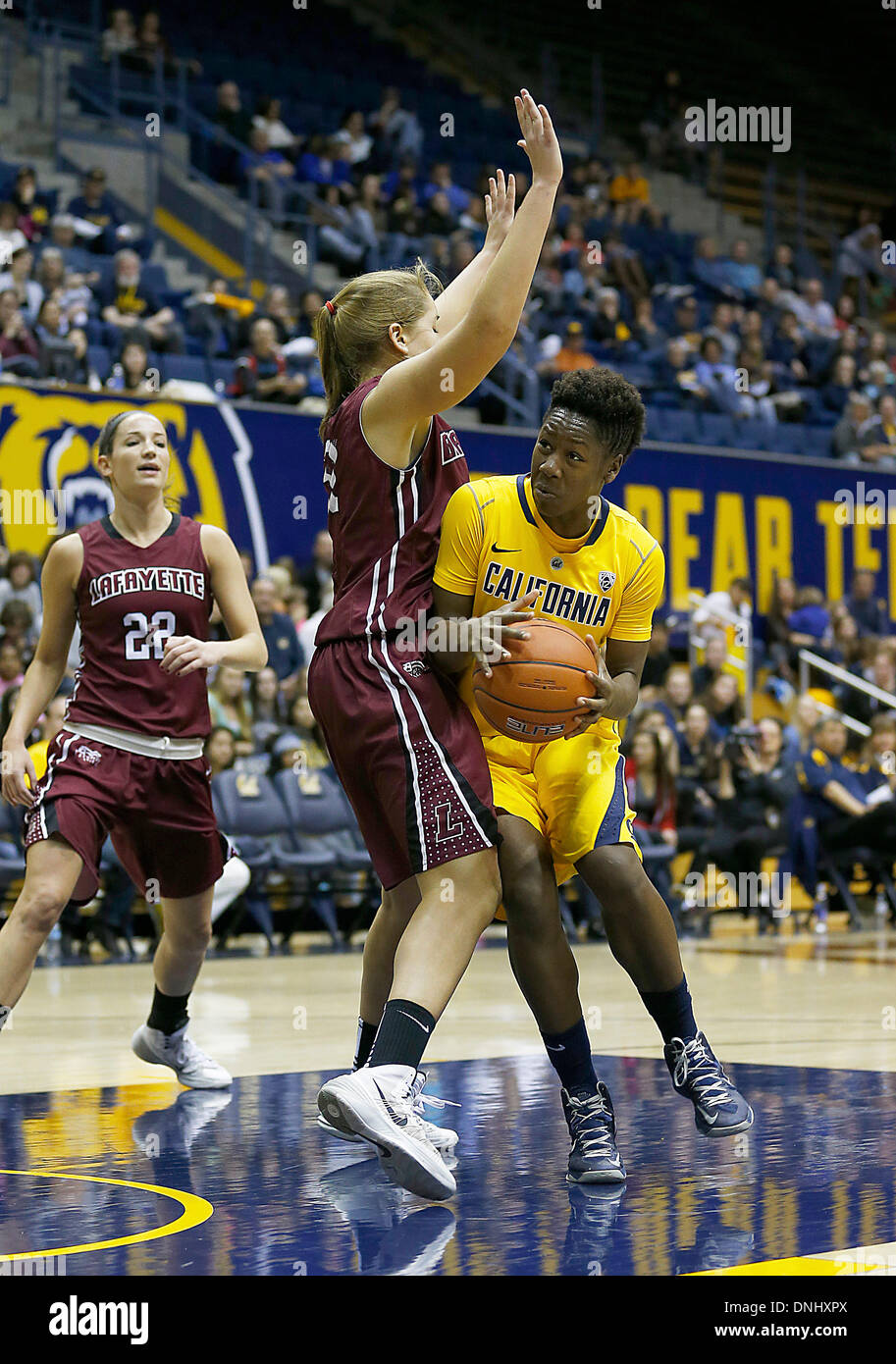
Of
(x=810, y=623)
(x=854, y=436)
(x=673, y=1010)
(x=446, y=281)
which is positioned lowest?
(x=673, y=1010)

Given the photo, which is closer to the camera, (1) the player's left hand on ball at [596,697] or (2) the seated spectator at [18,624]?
(1) the player's left hand on ball at [596,697]

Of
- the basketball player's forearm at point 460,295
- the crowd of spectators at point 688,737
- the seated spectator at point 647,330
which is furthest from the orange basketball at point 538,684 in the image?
the seated spectator at point 647,330

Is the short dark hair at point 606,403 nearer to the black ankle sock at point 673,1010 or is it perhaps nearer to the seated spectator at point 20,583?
the black ankle sock at point 673,1010

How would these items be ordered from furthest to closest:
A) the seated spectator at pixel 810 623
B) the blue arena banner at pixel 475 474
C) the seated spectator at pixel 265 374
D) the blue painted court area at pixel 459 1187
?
1. the seated spectator at pixel 810 623
2. the seated spectator at pixel 265 374
3. the blue arena banner at pixel 475 474
4. the blue painted court area at pixel 459 1187

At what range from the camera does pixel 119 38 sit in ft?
51.4

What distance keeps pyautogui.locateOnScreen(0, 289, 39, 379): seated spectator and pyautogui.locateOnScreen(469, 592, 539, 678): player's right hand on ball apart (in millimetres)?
8481

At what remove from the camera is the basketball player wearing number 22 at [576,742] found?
Answer: 404cm

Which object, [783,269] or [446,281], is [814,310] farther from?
[446,281]

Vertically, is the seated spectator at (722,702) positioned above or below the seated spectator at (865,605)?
below

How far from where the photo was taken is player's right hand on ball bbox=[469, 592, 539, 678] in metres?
3.81

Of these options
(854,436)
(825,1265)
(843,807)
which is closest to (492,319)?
(825,1265)

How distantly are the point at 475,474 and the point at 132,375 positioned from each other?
285 centimetres

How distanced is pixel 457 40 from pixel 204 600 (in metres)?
18.0

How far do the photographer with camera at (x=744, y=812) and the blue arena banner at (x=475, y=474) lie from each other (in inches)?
96.9
